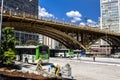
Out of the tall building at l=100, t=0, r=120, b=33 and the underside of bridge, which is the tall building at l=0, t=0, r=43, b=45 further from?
the tall building at l=100, t=0, r=120, b=33

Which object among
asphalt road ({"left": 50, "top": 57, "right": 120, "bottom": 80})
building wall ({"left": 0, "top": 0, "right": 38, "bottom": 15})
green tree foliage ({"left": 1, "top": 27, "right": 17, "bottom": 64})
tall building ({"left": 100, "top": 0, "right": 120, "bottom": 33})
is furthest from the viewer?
tall building ({"left": 100, "top": 0, "right": 120, "bottom": 33})

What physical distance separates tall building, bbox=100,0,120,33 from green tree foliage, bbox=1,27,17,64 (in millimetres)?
125711

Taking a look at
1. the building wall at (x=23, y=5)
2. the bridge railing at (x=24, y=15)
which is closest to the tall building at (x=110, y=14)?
the building wall at (x=23, y=5)

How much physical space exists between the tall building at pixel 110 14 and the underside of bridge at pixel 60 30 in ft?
161

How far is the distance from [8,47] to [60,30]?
46.0 meters

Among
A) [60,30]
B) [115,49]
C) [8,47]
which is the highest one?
[60,30]

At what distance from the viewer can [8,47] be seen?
86.0 ft

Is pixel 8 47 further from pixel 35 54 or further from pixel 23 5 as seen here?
pixel 23 5

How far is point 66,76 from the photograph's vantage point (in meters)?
18.1

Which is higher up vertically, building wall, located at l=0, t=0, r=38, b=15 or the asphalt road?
building wall, located at l=0, t=0, r=38, b=15

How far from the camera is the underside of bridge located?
184 feet

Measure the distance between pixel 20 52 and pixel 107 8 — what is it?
391 feet

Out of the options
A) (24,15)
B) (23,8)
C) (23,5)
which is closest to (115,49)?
(23,8)

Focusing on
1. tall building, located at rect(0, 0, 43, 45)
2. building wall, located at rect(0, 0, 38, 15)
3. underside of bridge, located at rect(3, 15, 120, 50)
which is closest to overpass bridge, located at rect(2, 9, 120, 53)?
underside of bridge, located at rect(3, 15, 120, 50)
